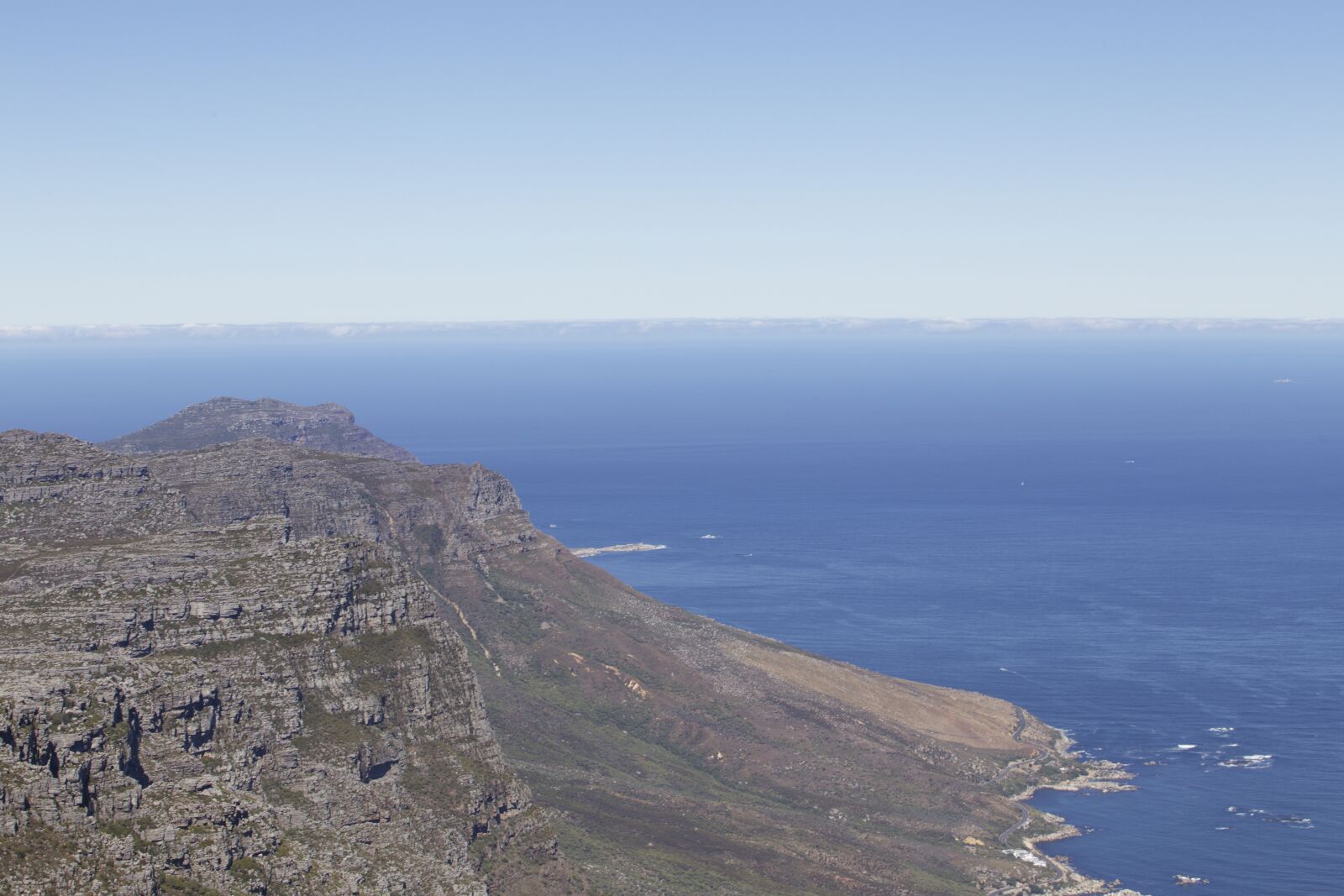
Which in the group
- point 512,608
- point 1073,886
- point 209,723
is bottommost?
point 1073,886

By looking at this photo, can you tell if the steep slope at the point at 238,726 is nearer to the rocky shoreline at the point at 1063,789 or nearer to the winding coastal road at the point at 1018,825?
the winding coastal road at the point at 1018,825

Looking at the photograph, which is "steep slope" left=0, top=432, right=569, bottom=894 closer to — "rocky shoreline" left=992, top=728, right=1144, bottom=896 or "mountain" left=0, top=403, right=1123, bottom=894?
"mountain" left=0, top=403, right=1123, bottom=894

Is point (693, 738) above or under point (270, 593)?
under

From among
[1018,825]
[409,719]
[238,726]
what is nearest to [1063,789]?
[1018,825]

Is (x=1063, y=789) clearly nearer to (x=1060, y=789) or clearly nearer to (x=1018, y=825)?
(x=1060, y=789)

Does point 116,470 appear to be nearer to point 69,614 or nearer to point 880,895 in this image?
point 69,614

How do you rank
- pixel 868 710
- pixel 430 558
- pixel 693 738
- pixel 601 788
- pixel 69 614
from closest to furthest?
pixel 69 614 < pixel 601 788 < pixel 693 738 < pixel 868 710 < pixel 430 558

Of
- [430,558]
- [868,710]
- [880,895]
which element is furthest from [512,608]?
[880,895]
